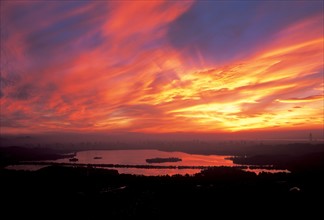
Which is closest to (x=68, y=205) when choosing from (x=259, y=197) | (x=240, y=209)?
(x=240, y=209)

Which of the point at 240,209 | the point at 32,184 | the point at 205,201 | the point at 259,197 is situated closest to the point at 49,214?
the point at 205,201

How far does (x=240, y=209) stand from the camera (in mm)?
29422

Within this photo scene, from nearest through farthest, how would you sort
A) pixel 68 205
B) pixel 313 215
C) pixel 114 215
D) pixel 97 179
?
pixel 313 215 < pixel 114 215 < pixel 68 205 < pixel 97 179

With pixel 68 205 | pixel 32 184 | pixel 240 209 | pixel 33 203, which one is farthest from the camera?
pixel 32 184

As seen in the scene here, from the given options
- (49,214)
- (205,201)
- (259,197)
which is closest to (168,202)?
(205,201)

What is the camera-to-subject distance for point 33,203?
3647 cm

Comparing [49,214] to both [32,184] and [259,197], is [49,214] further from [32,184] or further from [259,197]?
[32,184]

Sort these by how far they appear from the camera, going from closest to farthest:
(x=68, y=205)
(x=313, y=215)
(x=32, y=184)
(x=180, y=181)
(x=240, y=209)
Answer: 1. (x=313, y=215)
2. (x=240, y=209)
3. (x=68, y=205)
4. (x=32, y=184)
5. (x=180, y=181)

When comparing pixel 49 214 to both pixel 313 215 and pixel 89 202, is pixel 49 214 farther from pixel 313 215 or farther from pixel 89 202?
pixel 313 215

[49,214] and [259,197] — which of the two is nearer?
[49,214]

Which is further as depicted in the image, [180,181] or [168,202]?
[180,181]

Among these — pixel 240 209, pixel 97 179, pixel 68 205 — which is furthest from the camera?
pixel 97 179

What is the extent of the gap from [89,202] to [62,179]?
92.3ft

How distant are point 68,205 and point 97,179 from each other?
29.5 m
